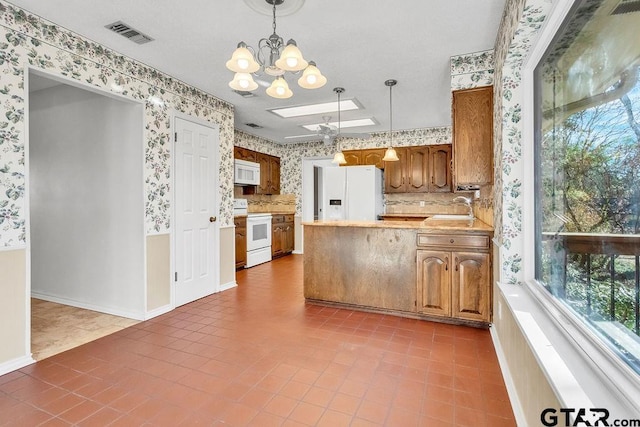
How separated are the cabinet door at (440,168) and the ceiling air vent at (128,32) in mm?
4553

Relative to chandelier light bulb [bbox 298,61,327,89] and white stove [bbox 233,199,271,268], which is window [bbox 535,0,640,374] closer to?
chandelier light bulb [bbox 298,61,327,89]

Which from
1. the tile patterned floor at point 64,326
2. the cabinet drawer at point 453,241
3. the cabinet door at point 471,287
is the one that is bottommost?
the tile patterned floor at point 64,326

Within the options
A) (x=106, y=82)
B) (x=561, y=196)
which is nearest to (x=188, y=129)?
(x=106, y=82)

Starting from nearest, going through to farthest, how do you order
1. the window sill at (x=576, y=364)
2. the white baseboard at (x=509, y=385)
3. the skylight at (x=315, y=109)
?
the window sill at (x=576, y=364) < the white baseboard at (x=509, y=385) < the skylight at (x=315, y=109)

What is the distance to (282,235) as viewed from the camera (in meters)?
6.84

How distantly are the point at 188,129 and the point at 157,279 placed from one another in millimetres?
1673

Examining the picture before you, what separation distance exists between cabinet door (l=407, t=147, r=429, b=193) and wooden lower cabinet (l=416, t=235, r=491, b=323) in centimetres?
291

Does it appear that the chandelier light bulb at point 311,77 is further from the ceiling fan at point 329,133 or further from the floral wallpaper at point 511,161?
the ceiling fan at point 329,133

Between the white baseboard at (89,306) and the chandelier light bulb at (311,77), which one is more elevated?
the chandelier light bulb at (311,77)

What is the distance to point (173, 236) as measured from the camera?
139 inches

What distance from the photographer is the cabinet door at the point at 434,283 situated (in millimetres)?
3002

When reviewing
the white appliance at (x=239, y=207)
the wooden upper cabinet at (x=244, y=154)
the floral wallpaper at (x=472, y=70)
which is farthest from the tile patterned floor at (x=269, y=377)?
the wooden upper cabinet at (x=244, y=154)

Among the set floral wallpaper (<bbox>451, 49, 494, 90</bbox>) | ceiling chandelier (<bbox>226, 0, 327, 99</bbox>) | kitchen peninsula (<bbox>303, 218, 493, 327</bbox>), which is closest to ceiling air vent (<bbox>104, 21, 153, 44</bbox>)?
ceiling chandelier (<bbox>226, 0, 327, 99</bbox>)

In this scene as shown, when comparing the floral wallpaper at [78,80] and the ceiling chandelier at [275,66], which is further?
the floral wallpaper at [78,80]
